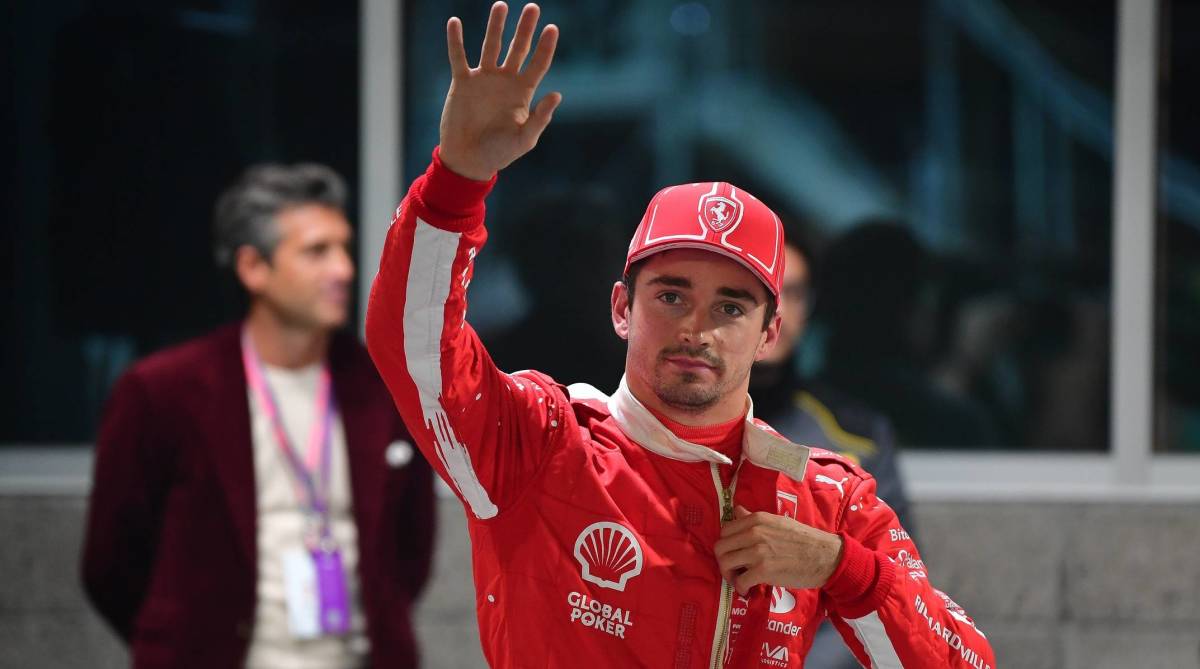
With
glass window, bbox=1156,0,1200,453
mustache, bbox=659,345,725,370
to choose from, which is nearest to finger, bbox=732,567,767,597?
mustache, bbox=659,345,725,370

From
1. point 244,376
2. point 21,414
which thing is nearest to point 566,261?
point 244,376

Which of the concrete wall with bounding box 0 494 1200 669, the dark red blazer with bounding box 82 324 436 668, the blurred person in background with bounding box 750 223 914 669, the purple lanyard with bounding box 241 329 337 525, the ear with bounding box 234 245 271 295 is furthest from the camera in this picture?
the concrete wall with bounding box 0 494 1200 669

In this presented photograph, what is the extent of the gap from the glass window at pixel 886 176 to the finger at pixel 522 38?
293 centimetres

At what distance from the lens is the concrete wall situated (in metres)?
4.13

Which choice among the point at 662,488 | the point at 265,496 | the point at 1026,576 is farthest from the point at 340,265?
the point at 1026,576

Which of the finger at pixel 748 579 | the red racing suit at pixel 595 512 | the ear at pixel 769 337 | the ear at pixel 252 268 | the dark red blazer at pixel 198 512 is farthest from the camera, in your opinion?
the ear at pixel 252 268

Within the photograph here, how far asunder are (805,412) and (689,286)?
46.3 inches

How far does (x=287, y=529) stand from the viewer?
3055 millimetres

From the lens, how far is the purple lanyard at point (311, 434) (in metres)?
3.08

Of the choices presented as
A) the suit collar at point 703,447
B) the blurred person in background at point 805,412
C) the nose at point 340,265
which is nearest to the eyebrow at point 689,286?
the suit collar at point 703,447

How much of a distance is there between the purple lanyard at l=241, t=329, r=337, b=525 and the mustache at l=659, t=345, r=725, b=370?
1604 mm

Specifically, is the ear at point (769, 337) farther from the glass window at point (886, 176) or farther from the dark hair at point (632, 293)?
the glass window at point (886, 176)

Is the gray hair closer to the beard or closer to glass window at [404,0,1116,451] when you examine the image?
glass window at [404,0,1116,451]

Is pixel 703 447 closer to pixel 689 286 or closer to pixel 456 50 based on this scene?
pixel 689 286
